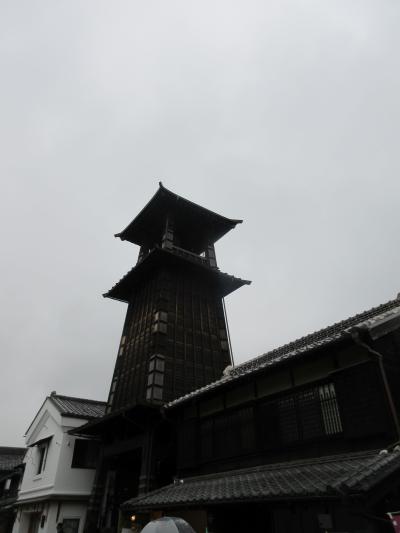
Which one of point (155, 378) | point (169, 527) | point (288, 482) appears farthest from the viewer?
point (155, 378)

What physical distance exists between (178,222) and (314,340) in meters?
13.7

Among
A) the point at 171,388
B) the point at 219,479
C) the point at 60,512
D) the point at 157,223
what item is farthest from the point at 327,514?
the point at 157,223

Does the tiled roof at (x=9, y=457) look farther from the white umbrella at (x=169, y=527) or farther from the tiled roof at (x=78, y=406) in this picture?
the white umbrella at (x=169, y=527)

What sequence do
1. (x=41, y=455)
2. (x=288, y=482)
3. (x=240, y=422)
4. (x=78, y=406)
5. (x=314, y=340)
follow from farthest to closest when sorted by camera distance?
(x=78, y=406) < (x=41, y=455) < (x=314, y=340) < (x=240, y=422) < (x=288, y=482)

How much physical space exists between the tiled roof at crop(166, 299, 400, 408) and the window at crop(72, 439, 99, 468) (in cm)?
836

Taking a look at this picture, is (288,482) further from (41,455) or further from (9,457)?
(9,457)

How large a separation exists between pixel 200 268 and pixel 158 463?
10.3 metres

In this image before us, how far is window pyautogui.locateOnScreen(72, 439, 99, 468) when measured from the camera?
790 inches

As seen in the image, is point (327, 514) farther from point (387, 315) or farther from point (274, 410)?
point (387, 315)

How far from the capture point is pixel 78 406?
24125mm

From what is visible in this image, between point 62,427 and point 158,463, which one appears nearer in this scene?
point 158,463

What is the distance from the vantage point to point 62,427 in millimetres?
20922

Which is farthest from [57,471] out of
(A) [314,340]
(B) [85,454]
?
(A) [314,340]

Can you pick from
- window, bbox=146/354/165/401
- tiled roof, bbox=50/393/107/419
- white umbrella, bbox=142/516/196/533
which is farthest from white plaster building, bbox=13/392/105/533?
white umbrella, bbox=142/516/196/533
